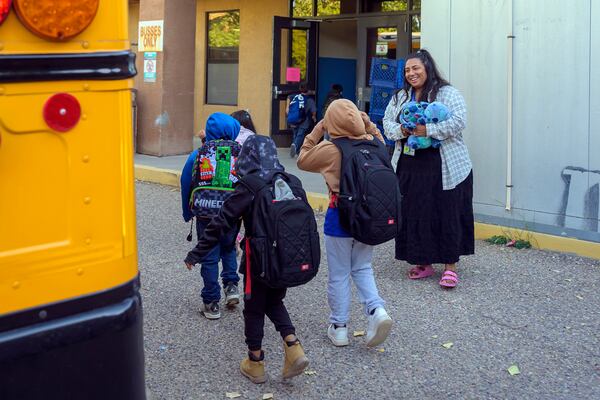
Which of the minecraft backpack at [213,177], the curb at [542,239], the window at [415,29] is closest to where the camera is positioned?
the minecraft backpack at [213,177]

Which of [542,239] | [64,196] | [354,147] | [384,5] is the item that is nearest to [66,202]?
[64,196]

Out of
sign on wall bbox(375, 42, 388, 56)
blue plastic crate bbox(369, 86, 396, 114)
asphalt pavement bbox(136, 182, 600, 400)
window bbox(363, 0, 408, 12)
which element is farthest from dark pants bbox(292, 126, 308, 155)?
asphalt pavement bbox(136, 182, 600, 400)

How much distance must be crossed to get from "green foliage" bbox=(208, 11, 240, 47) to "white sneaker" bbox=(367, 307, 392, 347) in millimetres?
11802

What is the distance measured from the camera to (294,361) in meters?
4.38

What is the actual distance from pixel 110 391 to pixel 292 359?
210 cm

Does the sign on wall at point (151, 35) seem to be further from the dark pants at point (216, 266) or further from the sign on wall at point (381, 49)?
the dark pants at point (216, 266)

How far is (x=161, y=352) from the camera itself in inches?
199

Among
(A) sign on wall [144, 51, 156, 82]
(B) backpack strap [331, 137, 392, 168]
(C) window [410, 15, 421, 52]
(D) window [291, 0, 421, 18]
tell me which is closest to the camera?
(B) backpack strap [331, 137, 392, 168]

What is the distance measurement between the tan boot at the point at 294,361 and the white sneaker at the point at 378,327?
619mm

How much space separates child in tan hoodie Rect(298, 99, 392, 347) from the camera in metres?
4.90

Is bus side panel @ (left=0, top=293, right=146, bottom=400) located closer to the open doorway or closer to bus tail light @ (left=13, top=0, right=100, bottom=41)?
bus tail light @ (left=13, top=0, right=100, bottom=41)

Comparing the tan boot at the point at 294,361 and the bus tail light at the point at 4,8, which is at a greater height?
the bus tail light at the point at 4,8

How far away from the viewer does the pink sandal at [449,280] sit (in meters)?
6.36

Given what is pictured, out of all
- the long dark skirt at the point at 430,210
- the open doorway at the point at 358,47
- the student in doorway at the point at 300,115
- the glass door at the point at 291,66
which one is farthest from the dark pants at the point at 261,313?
the glass door at the point at 291,66
